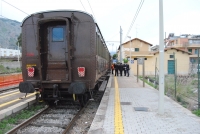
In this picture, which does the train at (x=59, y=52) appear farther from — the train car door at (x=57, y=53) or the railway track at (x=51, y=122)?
the railway track at (x=51, y=122)

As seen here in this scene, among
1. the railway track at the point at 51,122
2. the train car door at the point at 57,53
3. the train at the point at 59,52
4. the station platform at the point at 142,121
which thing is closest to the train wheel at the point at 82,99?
the railway track at the point at 51,122

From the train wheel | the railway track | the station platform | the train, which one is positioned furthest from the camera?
the train wheel

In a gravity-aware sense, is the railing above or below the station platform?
above

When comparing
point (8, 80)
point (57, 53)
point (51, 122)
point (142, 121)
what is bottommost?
point (51, 122)

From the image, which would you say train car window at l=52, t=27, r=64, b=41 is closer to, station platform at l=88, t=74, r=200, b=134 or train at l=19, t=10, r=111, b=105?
train at l=19, t=10, r=111, b=105

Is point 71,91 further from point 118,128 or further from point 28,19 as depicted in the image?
point 28,19

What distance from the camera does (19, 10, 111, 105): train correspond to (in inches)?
A: 288

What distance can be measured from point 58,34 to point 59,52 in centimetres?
61

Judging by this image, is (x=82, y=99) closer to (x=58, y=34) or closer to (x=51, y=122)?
(x=51, y=122)

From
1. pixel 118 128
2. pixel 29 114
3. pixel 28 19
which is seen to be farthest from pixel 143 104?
pixel 28 19

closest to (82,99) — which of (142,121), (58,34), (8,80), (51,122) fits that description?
(51,122)

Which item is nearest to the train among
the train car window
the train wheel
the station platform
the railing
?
the train car window

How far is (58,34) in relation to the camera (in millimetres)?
7562

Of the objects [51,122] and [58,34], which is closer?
[51,122]
